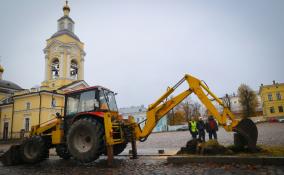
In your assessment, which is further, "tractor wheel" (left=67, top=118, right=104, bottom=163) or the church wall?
the church wall

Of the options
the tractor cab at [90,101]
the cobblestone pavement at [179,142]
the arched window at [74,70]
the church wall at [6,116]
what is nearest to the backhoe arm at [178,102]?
the tractor cab at [90,101]

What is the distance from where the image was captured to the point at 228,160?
7.21 meters

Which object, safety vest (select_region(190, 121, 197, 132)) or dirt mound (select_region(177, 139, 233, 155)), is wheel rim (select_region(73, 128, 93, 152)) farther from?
safety vest (select_region(190, 121, 197, 132))

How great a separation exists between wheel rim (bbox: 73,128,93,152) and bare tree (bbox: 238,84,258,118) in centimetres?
6358

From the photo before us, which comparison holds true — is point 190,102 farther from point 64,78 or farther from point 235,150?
point 235,150

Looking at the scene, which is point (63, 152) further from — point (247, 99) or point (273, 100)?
point (273, 100)

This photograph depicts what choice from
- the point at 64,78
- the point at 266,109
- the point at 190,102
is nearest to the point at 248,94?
the point at 266,109

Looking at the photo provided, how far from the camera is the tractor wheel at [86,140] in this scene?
8195mm

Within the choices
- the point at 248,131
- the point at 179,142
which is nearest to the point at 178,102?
the point at 248,131

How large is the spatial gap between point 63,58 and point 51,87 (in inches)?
228

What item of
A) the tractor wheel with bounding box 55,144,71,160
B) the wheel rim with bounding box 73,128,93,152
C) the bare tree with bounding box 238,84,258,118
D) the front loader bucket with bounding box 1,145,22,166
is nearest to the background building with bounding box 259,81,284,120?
the bare tree with bounding box 238,84,258,118

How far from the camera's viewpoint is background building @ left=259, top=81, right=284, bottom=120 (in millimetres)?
65500

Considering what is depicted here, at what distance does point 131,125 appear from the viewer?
9664 mm

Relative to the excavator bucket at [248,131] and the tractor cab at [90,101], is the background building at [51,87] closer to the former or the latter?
the tractor cab at [90,101]
